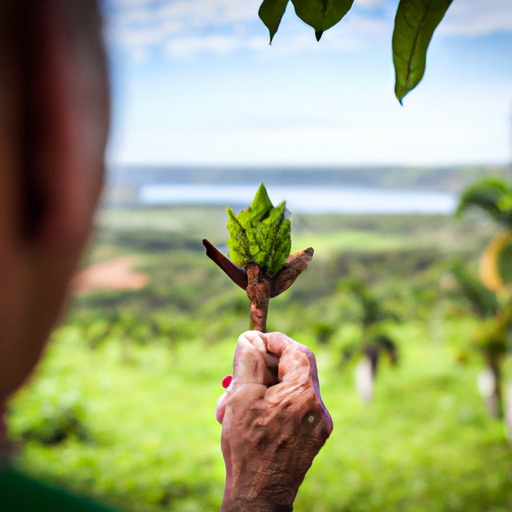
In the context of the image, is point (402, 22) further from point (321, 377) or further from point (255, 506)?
point (321, 377)

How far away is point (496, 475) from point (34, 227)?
3.07 meters

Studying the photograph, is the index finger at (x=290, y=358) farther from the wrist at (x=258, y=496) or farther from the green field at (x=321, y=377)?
the green field at (x=321, y=377)

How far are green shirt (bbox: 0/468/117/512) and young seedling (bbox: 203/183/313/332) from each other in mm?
251

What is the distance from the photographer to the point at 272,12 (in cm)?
44

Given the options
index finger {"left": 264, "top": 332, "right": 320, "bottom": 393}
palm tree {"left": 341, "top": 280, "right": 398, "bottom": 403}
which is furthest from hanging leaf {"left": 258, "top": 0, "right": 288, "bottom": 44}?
palm tree {"left": 341, "top": 280, "right": 398, "bottom": 403}

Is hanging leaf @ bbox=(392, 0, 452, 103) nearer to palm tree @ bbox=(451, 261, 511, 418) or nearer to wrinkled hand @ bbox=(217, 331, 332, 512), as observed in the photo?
wrinkled hand @ bbox=(217, 331, 332, 512)

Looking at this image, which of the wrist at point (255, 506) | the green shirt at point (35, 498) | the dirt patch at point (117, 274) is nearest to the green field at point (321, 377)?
the dirt patch at point (117, 274)

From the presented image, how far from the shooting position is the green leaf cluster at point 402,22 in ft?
1.44

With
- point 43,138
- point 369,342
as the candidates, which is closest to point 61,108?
point 43,138

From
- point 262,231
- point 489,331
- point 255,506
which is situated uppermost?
point 489,331

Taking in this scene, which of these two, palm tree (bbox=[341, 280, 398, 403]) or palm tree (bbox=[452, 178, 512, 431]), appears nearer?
palm tree (bbox=[452, 178, 512, 431])

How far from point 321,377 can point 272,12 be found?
10.3 feet

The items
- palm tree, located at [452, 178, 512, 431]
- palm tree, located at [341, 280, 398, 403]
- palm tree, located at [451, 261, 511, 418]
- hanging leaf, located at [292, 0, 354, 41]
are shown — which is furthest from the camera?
palm tree, located at [341, 280, 398, 403]

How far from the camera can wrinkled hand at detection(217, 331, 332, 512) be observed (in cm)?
44
